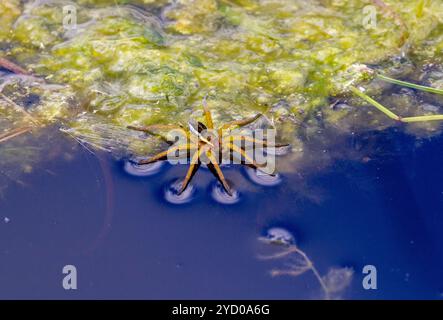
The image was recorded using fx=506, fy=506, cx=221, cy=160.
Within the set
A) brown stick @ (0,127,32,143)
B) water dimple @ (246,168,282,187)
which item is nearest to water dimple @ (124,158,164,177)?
A: water dimple @ (246,168,282,187)

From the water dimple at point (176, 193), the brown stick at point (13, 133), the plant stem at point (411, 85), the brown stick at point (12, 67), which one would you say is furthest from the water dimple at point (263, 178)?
the brown stick at point (12, 67)

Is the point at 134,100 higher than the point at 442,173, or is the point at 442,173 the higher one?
the point at 134,100

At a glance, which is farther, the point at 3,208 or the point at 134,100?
the point at 134,100

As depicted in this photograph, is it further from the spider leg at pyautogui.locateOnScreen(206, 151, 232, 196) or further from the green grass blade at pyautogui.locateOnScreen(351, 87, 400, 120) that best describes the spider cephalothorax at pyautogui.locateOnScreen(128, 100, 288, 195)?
the green grass blade at pyautogui.locateOnScreen(351, 87, 400, 120)
